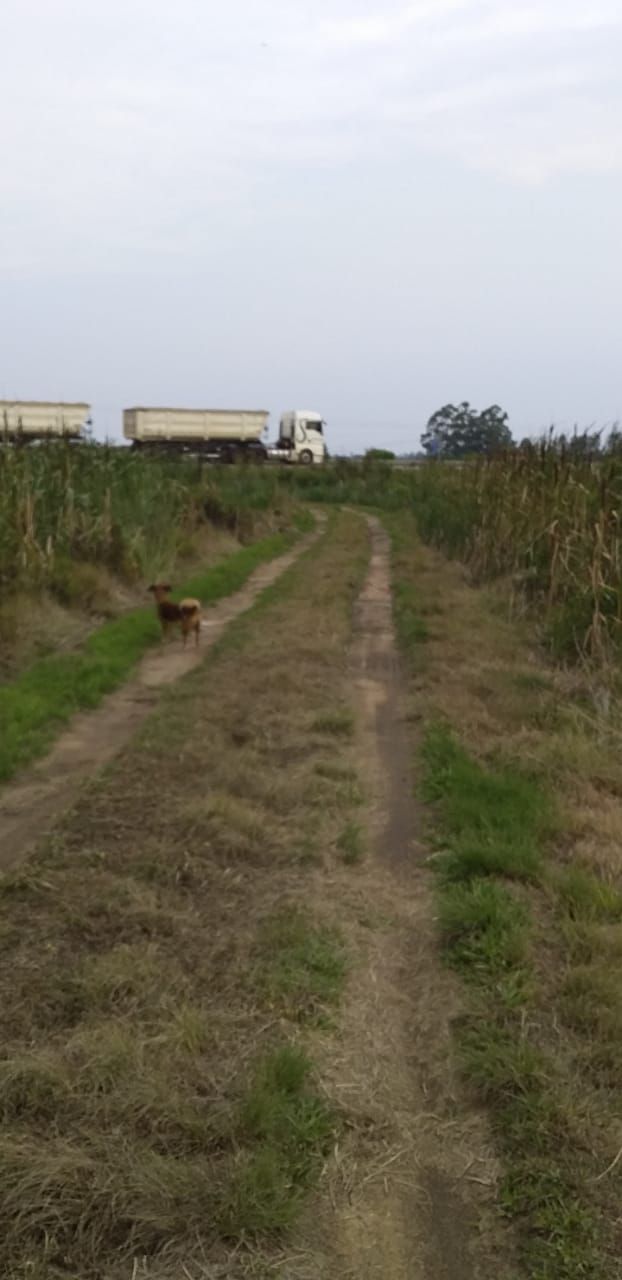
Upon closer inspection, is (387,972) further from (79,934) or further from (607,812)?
(607,812)

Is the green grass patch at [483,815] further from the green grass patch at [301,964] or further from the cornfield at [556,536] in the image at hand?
the cornfield at [556,536]

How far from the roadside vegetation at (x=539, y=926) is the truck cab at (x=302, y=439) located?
127ft

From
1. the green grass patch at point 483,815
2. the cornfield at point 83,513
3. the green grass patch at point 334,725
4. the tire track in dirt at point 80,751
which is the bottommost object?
the tire track in dirt at point 80,751

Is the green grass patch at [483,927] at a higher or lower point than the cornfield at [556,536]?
lower

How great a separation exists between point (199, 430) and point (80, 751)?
3555 cm

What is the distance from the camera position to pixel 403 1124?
3.25m

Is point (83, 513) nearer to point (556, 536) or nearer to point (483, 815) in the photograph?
point (556, 536)

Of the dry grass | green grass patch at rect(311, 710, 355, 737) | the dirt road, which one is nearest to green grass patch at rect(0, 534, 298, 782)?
the dirt road

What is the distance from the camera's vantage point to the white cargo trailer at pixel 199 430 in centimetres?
4094

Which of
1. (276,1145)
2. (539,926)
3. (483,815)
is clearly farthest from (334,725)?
(276,1145)

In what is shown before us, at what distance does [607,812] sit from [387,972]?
6.76 ft

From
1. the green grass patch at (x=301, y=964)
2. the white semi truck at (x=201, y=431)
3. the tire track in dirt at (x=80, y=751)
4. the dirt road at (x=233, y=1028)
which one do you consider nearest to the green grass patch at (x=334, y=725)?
the dirt road at (x=233, y=1028)

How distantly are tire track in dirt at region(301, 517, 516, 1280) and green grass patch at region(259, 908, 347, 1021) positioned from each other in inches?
3.5

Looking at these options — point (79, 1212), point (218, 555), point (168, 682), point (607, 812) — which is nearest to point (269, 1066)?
point (79, 1212)
